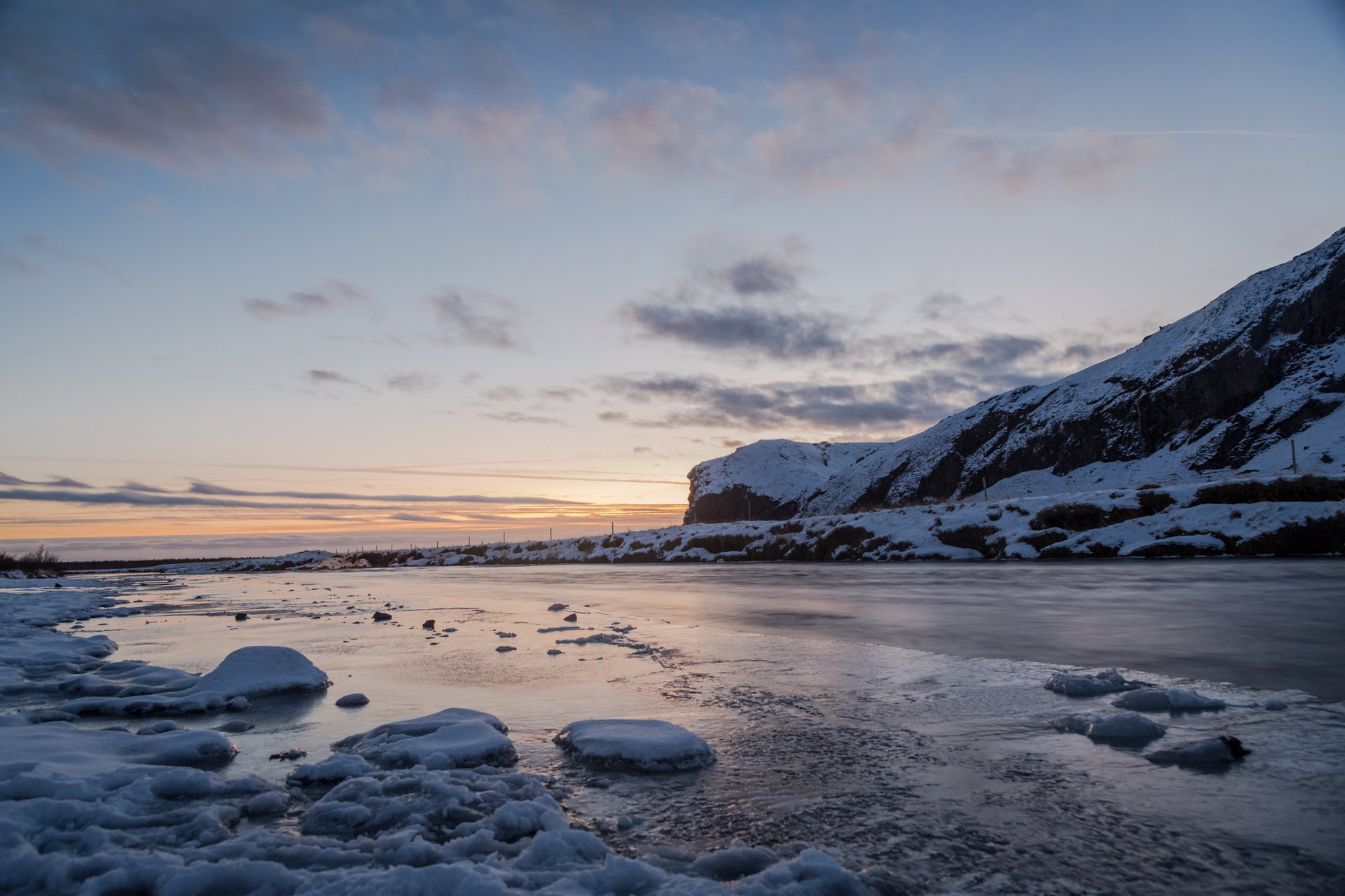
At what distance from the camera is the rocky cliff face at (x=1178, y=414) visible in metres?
59.7

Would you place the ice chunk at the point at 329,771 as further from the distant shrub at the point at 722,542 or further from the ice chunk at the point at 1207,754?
the distant shrub at the point at 722,542

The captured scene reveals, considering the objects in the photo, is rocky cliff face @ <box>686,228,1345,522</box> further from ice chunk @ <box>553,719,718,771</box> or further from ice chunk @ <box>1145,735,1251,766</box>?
ice chunk @ <box>553,719,718,771</box>

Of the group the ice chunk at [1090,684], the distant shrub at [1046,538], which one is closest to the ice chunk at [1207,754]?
the ice chunk at [1090,684]

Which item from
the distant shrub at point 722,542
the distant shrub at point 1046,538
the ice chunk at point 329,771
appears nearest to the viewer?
the ice chunk at point 329,771

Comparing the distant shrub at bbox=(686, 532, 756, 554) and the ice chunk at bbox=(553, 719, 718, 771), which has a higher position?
the distant shrub at bbox=(686, 532, 756, 554)

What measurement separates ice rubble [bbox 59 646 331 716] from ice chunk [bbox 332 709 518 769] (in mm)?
2618

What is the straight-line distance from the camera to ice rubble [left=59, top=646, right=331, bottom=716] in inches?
263

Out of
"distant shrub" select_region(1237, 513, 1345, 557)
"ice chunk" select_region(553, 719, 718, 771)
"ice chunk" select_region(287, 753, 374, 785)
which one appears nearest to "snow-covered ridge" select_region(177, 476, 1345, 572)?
"distant shrub" select_region(1237, 513, 1345, 557)

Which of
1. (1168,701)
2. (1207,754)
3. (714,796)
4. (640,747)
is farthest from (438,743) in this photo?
(1168,701)

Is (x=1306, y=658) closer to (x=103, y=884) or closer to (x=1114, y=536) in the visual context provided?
(x=103, y=884)

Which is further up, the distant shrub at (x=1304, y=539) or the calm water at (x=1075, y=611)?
the distant shrub at (x=1304, y=539)

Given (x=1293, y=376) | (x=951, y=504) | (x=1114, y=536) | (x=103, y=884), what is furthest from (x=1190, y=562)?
(x=1293, y=376)

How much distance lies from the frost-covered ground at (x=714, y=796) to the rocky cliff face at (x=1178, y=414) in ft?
167

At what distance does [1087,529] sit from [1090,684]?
22431 millimetres
